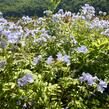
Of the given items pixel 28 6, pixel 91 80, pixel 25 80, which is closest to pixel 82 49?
pixel 91 80

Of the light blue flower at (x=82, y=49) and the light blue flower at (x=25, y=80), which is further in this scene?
the light blue flower at (x=82, y=49)

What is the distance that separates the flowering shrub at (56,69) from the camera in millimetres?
3678

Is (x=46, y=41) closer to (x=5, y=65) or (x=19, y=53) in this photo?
(x=19, y=53)

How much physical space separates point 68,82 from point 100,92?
48cm

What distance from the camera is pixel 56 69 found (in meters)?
3.87

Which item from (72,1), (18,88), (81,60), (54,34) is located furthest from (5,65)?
(72,1)

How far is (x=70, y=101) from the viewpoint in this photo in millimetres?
3975

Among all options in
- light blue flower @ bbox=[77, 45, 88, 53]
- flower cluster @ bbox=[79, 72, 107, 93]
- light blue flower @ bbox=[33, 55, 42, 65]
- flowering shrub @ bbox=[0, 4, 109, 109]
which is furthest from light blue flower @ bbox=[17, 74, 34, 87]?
light blue flower @ bbox=[77, 45, 88, 53]

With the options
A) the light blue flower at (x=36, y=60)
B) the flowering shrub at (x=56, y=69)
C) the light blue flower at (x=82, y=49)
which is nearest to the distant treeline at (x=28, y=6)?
the flowering shrub at (x=56, y=69)

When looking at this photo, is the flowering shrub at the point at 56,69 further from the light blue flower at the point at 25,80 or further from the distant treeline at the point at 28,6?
the distant treeline at the point at 28,6

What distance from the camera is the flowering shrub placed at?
12.1 feet

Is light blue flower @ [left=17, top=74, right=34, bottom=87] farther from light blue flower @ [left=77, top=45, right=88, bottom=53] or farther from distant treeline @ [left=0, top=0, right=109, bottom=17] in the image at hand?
distant treeline @ [left=0, top=0, right=109, bottom=17]

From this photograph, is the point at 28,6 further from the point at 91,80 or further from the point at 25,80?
the point at 25,80

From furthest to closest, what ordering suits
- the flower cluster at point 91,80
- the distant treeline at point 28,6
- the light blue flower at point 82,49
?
the distant treeline at point 28,6 → the light blue flower at point 82,49 → the flower cluster at point 91,80
